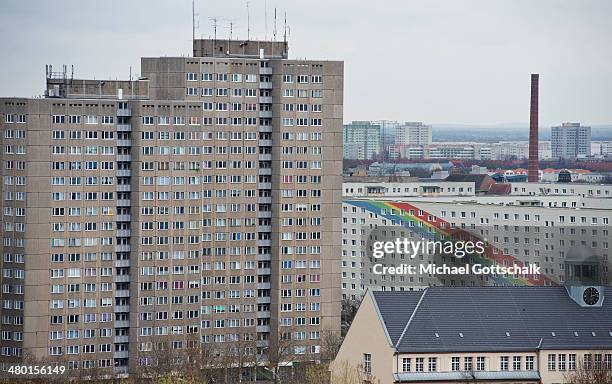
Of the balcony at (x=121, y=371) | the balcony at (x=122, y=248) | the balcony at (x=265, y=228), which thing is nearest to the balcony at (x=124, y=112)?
the balcony at (x=122, y=248)

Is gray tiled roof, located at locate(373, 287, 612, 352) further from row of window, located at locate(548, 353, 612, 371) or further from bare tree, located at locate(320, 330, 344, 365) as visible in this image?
bare tree, located at locate(320, 330, 344, 365)

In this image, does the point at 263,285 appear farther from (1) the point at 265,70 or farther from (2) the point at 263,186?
(1) the point at 265,70

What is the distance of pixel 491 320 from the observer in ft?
274

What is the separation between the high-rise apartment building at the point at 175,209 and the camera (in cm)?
11206

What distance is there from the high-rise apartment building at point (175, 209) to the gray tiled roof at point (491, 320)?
33312 millimetres

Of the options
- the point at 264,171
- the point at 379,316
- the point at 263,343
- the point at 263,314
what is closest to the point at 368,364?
the point at 379,316

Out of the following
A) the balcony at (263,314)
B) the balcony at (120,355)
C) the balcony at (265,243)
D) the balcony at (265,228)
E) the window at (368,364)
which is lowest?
the balcony at (120,355)

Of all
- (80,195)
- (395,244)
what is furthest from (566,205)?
(80,195)

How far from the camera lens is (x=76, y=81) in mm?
120438

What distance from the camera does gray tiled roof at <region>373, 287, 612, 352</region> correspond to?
268 feet

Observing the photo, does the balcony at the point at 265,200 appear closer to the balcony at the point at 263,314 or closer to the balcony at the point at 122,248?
the balcony at the point at 263,314

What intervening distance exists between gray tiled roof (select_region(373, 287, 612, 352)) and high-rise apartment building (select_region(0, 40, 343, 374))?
3331 cm

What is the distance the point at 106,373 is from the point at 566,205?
192 ft

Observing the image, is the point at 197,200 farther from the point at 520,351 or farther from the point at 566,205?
the point at 566,205
